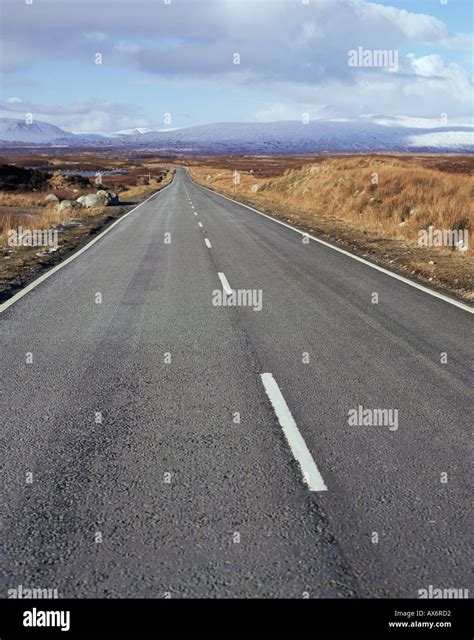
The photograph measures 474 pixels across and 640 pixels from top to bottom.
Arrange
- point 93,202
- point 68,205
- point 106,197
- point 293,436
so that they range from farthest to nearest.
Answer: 1. point 106,197
2. point 93,202
3. point 68,205
4. point 293,436

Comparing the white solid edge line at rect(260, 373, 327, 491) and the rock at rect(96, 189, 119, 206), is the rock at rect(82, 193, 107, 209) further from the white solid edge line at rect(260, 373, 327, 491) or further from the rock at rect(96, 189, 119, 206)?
the white solid edge line at rect(260, 373, 327, 491)

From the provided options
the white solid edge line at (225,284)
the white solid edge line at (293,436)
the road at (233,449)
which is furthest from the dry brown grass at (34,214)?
the white solid edge line at (293,436)

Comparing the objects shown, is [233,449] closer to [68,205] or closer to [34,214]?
[34,214]

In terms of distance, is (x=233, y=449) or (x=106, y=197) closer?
(x=233, y=449)

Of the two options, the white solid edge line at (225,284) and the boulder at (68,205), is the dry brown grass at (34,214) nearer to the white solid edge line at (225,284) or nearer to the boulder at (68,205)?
the boulder at (68,205)

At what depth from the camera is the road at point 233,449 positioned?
3.24m

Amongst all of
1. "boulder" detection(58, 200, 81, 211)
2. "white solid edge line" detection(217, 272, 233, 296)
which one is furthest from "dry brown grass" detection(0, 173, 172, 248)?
"white solid edge line" detection(217, 272, 233, 296)

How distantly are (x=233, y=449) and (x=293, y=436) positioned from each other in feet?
1.71

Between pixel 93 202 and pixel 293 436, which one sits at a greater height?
pixel 93 202

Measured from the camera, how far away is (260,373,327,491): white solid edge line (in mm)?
4129

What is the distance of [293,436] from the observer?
15.8 ft

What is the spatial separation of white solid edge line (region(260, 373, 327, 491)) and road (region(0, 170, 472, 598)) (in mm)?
22

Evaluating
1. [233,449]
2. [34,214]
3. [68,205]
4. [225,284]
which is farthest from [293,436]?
[68,205]

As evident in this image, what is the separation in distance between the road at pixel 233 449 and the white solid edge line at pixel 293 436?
22 millimetres
